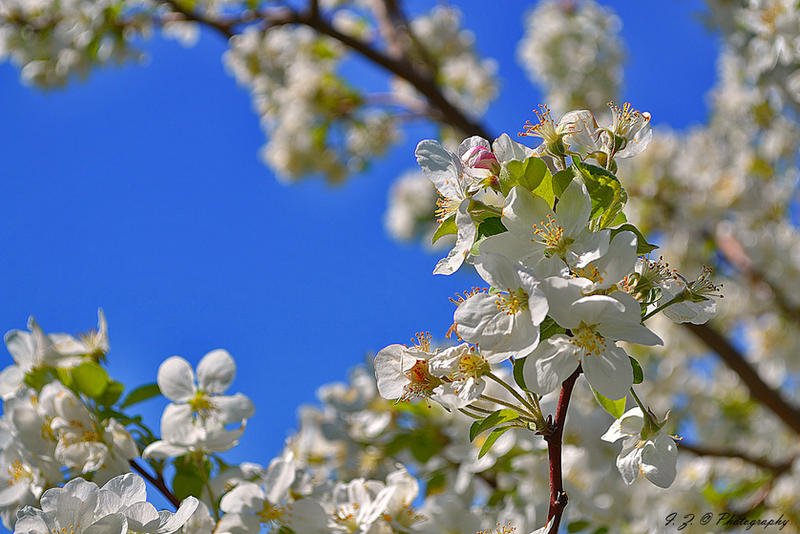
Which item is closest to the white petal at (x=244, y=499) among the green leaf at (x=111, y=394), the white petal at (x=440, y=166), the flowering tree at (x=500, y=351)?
the flowering tree at (x=500, y=351)

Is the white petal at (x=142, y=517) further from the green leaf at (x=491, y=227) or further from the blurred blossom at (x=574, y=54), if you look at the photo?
the blurred blossom at (x=574, y=54)

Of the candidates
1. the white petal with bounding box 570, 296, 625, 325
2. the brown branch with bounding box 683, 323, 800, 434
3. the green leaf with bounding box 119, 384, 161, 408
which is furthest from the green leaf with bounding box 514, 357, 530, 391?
the brown branch with bounding box 683, 323, 800, 434

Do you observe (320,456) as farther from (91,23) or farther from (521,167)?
(91,23)

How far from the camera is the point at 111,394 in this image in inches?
57.1

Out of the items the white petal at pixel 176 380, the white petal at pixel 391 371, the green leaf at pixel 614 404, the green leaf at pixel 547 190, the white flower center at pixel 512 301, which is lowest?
the green leaf at pixel 614 404

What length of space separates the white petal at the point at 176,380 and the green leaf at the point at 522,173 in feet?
2.82

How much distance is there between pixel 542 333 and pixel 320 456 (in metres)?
1.66

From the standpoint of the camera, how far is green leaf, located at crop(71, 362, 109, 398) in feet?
4.64

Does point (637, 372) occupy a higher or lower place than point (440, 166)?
lower

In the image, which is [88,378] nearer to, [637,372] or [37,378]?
[37,378]

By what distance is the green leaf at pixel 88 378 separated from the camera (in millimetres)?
1414

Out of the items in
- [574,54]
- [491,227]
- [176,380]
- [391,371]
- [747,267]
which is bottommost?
[391,371]

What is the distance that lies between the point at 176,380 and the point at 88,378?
0.60ft
